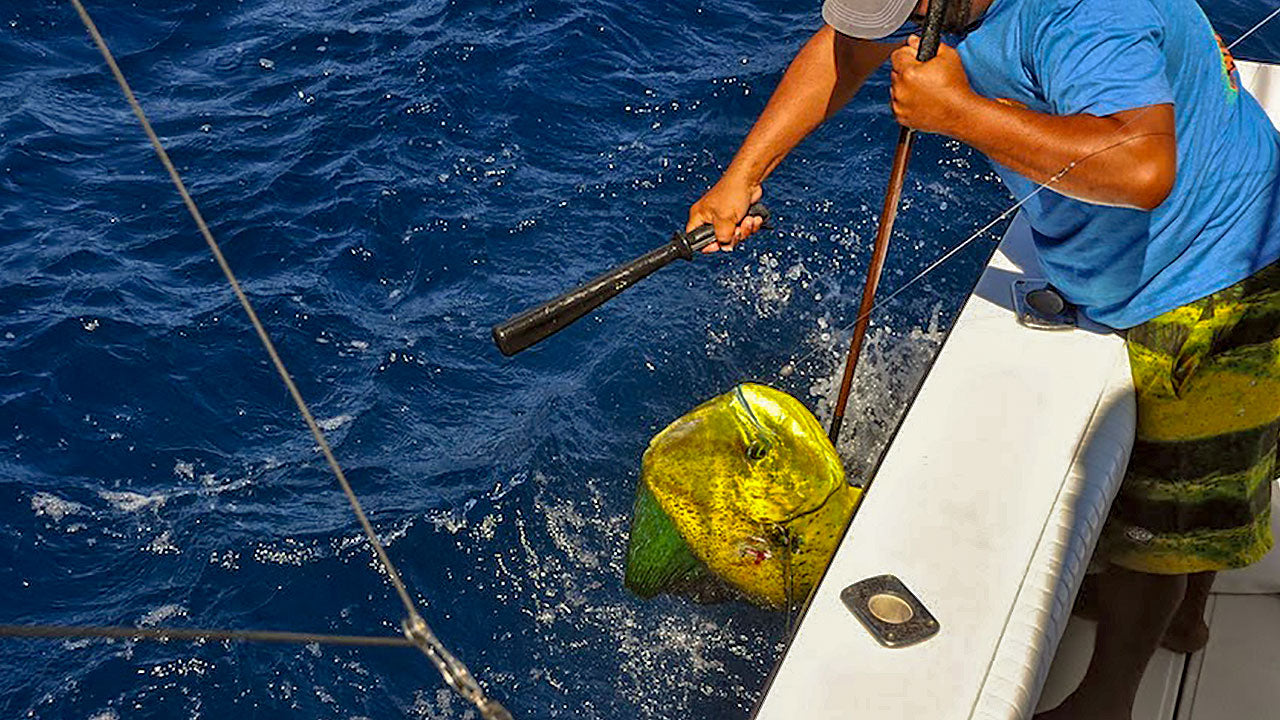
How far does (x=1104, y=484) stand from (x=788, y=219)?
2630mm

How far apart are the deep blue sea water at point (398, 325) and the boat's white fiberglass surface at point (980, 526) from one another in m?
0.84

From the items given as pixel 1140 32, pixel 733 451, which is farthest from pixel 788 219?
pixel 1140 32

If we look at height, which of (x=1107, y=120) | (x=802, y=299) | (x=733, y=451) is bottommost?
(x=802, y=299)

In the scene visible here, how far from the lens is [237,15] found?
619cm

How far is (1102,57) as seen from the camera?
6.61ft

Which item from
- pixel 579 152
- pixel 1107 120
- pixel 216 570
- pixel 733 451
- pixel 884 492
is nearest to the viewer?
pixel 1107 120

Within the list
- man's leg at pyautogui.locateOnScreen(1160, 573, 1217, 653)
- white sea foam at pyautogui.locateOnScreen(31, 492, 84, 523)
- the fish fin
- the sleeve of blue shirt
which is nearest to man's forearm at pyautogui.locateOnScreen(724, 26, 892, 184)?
the sleeve of blue shirt

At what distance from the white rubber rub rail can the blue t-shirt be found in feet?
0.71

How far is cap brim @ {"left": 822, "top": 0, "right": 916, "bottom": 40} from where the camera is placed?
225 centimetres

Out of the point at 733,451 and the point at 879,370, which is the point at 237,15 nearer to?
the point at 879,370

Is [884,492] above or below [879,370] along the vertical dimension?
above

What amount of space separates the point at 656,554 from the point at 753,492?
365mm

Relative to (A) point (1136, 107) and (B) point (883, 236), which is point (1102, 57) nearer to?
(A) point (1136, 107)

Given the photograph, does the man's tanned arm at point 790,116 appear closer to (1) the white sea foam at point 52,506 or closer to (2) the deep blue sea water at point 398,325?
(2) the deep blue sea water at point 398,325
